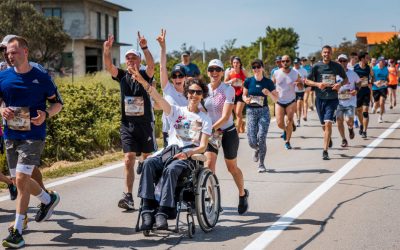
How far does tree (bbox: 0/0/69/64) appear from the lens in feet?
147

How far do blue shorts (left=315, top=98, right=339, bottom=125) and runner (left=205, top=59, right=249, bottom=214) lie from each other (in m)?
5.06

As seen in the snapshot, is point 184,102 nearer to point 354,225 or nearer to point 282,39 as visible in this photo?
point 354,225

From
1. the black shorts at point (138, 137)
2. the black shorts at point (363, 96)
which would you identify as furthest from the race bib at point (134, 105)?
the black shorts at point (363, 96)

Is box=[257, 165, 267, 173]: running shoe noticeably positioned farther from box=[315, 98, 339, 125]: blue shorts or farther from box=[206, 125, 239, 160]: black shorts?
box=[206, 125, 239, 160]: black shorts

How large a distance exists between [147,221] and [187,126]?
121cm

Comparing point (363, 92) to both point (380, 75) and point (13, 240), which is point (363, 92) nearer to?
point (380, 75)

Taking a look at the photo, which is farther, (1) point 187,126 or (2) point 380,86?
(2) point 380,86

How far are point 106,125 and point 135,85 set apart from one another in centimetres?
579

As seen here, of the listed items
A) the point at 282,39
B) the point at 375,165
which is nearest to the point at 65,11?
the point at 282,39

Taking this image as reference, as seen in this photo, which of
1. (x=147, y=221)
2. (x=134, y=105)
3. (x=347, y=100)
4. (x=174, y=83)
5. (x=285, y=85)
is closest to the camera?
(x=147, y=221)

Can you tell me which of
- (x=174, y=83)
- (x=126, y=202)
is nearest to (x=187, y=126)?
(x=174, y=83)

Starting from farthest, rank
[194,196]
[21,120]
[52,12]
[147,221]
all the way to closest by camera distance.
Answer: [52,12]
[194,196]
[21,120]
[147,221]

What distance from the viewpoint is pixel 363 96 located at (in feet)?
54.9

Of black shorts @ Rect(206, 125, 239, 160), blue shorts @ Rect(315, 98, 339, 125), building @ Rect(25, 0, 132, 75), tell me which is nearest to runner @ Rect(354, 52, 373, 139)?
blue shorts @ Rect(315, 98, 339, 125)
